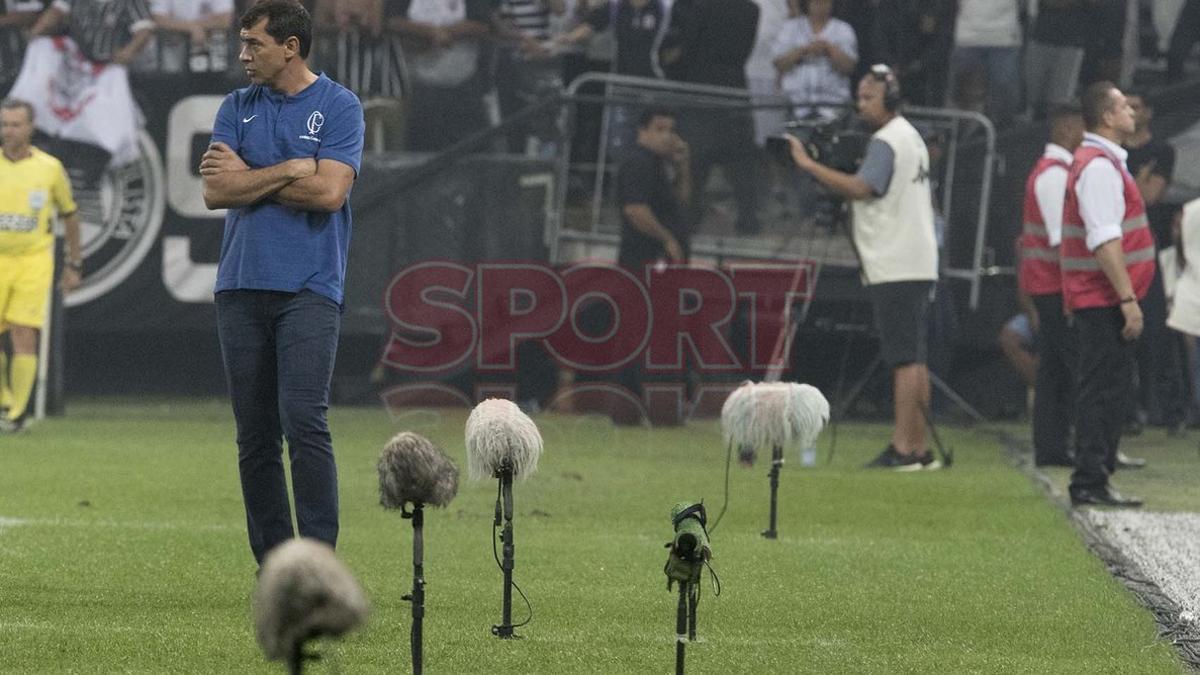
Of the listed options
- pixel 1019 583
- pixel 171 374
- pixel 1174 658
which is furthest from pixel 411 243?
pixel 1174 658

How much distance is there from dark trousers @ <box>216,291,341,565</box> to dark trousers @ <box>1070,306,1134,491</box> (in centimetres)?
544

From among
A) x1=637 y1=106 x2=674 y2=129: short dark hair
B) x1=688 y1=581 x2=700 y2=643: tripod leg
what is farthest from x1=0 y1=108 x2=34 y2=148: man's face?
x1=688 y1=581 x2=700 y2=643: tripod leg

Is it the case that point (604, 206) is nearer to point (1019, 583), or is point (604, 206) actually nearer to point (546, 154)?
point (546, 154)

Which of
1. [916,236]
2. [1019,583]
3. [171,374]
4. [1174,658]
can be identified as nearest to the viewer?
[1174,658]

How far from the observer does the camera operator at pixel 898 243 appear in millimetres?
13773

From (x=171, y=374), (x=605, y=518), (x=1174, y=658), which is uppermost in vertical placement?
(x=1174, y=658)

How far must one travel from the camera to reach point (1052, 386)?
14.3 m

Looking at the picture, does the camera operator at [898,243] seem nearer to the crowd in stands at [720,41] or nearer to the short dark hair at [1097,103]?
the short dark hair at [1097,103]

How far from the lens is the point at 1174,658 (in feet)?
23.1

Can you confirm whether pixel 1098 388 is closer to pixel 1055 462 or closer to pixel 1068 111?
pixel 1055 462

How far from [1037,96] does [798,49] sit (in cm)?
197

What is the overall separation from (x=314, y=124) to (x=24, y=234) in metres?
9.05

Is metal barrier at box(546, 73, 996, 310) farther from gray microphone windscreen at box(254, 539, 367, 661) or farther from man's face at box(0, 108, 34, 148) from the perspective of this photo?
gray microphone windscreen at box(254, 539, 367, 661)

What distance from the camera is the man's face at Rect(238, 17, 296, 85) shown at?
7.27 meters
